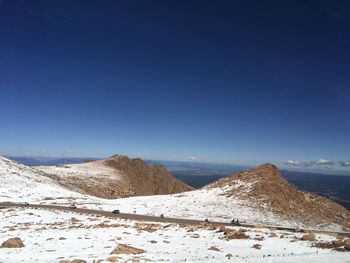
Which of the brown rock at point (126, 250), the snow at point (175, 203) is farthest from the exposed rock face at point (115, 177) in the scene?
the brown rock at point (126, 250)

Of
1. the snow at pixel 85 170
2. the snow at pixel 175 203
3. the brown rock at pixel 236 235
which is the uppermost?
the snow at pixel 85 170

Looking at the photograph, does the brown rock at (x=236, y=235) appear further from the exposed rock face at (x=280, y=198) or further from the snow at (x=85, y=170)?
the snow at (x=85, y=170)

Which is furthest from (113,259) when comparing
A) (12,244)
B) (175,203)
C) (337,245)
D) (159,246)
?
(175,203)

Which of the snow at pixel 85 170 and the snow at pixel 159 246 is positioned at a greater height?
the snow at pixel 85 170

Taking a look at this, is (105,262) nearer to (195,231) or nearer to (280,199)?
(195,231)

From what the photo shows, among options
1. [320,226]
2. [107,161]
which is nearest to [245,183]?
[320,226]

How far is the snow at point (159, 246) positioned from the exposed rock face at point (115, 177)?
224 feet

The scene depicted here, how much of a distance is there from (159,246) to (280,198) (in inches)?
1592

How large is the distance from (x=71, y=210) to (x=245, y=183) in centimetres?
3104

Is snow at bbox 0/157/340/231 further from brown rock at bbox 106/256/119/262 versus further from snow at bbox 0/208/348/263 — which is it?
brown rock at bbox 106/256/119/262

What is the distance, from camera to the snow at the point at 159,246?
19.9 metres

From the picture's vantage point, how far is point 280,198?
195 feet

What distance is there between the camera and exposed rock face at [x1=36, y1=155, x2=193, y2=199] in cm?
10588

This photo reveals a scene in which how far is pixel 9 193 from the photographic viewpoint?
225ft
